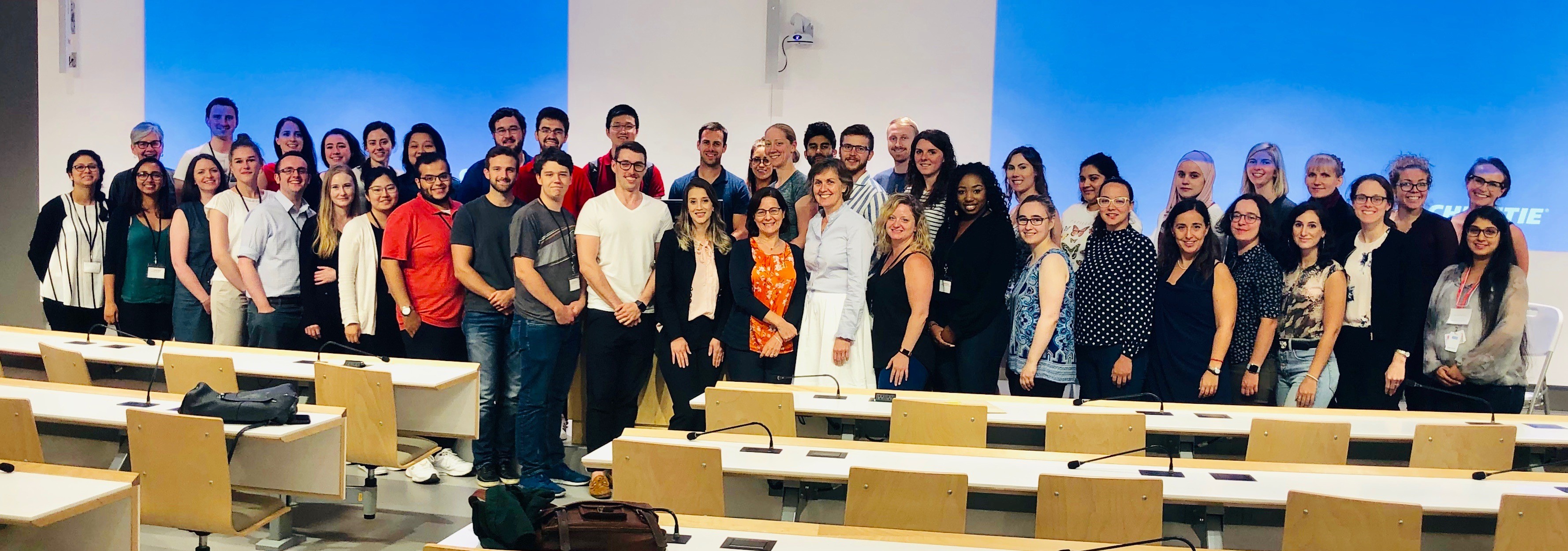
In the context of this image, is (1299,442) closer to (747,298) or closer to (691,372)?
(747,298)

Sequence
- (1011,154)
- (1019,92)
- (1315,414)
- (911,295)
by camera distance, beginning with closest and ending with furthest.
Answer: (1315,414) → (911,295) → (1011,154) → (1019,92)

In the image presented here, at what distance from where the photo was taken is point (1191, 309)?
4.80 meters

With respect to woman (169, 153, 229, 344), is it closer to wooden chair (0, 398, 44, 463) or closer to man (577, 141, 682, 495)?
man (577, 141, 682, 495)

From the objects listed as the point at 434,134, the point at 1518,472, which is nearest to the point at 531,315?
the point at 434,134

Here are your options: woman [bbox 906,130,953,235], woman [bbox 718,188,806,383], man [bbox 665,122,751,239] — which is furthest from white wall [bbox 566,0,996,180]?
woman [bbox 718,188,806,383]

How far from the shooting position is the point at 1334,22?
6586 mm

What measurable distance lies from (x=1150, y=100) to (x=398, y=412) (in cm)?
503

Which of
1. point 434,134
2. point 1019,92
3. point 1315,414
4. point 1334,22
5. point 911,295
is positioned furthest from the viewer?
point 1019,92

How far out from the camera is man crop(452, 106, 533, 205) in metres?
5.80

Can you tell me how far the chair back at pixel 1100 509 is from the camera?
9.06 feet

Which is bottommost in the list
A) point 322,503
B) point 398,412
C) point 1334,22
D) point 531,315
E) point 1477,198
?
point 322,503

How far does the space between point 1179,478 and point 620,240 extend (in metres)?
2.77

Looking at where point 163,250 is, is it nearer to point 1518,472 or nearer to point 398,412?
point 398,412

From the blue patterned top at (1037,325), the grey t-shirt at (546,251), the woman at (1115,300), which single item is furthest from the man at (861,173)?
the grey t-shirt at (546,251)
